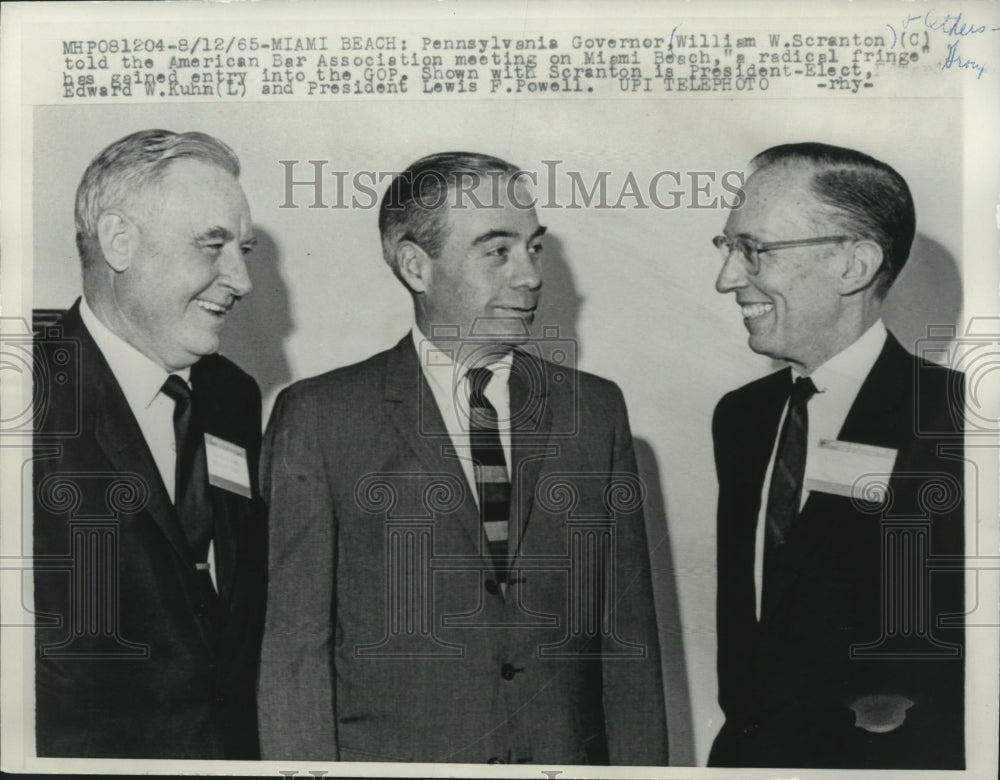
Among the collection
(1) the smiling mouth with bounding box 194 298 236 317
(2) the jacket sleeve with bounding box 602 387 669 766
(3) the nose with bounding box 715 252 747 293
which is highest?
(3) the nose with bounding box 715 252 747 293

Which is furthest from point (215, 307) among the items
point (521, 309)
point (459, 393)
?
point (521, 309)

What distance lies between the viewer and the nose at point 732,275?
2.41m

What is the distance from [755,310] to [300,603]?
117cm

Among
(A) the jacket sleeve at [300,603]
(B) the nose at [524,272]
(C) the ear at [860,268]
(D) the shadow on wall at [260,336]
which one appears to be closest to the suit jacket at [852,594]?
(C) the ear at [860,268]

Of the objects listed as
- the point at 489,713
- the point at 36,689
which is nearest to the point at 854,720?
the point at 489,713

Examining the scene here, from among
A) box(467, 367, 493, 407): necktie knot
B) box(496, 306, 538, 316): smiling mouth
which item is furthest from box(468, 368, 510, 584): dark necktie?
box(496, 306, 538, 316): smiling mouth

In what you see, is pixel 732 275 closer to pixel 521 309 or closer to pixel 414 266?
pixel 521 309

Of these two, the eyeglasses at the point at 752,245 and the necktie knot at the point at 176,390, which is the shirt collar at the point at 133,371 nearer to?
the necktie knot at the point at 176,390

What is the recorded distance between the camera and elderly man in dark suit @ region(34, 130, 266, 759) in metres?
2.38

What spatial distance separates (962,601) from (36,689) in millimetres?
2086

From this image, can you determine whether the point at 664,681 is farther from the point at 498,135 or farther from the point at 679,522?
the point at 498,135

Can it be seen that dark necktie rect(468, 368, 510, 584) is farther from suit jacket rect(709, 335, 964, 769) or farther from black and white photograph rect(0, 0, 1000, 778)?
suit jacket rect(709, 335, 964, 769)

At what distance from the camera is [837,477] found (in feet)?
7.77

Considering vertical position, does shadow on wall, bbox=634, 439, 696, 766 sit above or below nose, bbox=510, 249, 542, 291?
below
